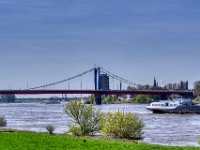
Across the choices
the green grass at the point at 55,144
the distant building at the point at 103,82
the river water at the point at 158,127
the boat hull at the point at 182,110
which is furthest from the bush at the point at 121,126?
the distant building at the point at 103,82

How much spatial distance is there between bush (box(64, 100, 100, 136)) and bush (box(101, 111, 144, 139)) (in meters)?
0.85

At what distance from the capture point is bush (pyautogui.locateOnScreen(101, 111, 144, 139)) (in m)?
40.4

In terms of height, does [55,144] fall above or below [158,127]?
above

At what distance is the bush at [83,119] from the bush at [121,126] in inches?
33.4

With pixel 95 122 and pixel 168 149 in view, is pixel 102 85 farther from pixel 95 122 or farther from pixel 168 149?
pixel 168 149

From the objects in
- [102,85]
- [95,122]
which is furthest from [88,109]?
[102,85]

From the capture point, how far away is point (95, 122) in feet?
140

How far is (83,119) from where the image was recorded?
42594mm

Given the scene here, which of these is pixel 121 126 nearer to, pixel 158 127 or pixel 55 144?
pixel 55 144

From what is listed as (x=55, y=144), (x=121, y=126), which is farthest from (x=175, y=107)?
(x=55, y=144)

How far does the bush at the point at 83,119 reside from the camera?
136ft

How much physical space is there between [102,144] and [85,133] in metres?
15.2

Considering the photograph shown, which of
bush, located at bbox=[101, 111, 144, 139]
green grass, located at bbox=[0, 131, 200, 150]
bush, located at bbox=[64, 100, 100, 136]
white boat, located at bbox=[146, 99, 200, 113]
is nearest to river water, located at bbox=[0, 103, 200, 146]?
bush, located at bbox=[101, 111, 144, 139]

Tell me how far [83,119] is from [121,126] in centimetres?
318
